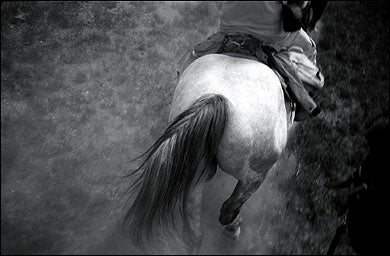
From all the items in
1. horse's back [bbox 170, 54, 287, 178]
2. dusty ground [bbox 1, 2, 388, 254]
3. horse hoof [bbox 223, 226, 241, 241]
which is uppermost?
horse's back [bbox 170, 54, 287, 178]

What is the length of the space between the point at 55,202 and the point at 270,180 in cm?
231

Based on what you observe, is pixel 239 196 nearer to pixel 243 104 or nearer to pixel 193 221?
pixel 193 221

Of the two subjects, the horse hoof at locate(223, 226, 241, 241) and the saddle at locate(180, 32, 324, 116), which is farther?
the horse hoof at locate(223, 226, 241, 241)

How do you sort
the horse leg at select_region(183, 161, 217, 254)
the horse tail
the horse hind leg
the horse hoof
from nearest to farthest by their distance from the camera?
the horse tail < the horse leg at select_region(183, 161, 217, 254) < the horse hind leg < the horse hoof

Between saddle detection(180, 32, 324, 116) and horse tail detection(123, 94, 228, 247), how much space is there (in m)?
0.76

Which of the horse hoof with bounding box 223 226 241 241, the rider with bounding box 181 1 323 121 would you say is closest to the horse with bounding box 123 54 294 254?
the rider with bounding box 181 1 323 121

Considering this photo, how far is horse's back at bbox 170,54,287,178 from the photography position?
185 cm

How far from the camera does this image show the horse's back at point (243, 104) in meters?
1.85

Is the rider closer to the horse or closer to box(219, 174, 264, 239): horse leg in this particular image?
the horse

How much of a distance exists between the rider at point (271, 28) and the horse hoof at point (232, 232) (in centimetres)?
129

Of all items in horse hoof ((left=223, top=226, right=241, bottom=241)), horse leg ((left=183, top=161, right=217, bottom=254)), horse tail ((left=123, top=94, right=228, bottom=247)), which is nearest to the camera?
horse tail ((left=123, top=94, right=228, bottom=247))

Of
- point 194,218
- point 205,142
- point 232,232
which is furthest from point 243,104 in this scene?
point 232,232

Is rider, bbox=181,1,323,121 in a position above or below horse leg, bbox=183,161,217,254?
above

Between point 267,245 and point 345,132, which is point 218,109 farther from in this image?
point 345,132
